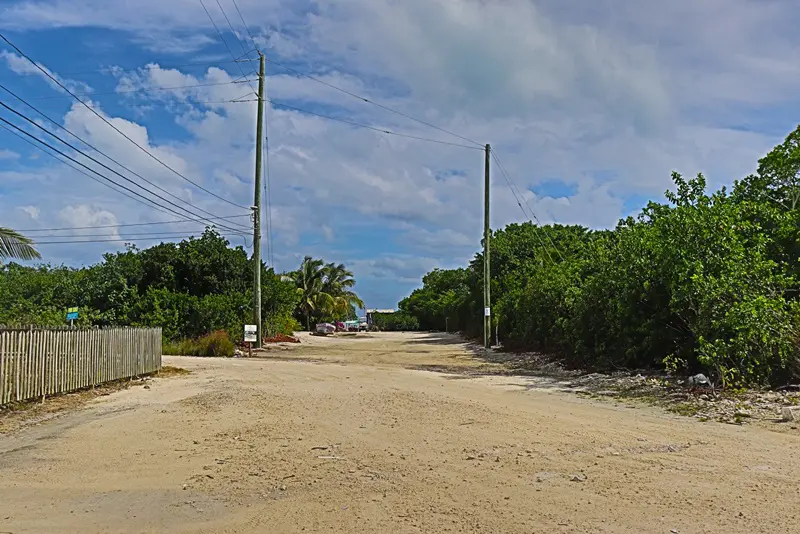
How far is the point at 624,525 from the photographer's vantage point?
5.96 metres

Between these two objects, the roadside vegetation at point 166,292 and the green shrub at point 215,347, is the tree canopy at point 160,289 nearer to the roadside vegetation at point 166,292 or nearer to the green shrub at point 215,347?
the roadside vegetation at point 166,292

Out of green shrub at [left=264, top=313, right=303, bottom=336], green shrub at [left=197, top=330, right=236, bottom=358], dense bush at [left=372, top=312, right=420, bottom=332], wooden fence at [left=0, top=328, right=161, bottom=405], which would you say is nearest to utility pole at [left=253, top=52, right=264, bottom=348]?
green shrub at [left=197, top=330, right=236, bottom=358]

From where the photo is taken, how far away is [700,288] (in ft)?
49.4

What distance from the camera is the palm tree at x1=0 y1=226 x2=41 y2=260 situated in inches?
729

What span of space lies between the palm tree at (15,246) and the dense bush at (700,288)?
1603 cm

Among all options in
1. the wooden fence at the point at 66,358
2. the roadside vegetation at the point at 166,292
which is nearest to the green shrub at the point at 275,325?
the roadside vegetation at the point at 166,292

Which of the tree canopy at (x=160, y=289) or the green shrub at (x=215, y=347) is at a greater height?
the tree canopy at (x=160, y=289)

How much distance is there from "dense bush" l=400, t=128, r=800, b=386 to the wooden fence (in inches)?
511

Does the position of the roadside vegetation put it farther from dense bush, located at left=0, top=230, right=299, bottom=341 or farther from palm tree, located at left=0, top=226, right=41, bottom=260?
palm tree, located at left=0, top=226, right=41, bottom=260

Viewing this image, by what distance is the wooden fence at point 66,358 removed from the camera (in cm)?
1277

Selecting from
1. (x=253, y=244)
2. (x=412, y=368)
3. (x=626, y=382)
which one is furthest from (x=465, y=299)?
(x=626, y=382)

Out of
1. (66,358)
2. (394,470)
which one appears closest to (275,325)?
(66,358)

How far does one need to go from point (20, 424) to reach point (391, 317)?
319ft

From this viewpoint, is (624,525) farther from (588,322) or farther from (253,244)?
(253,244)
